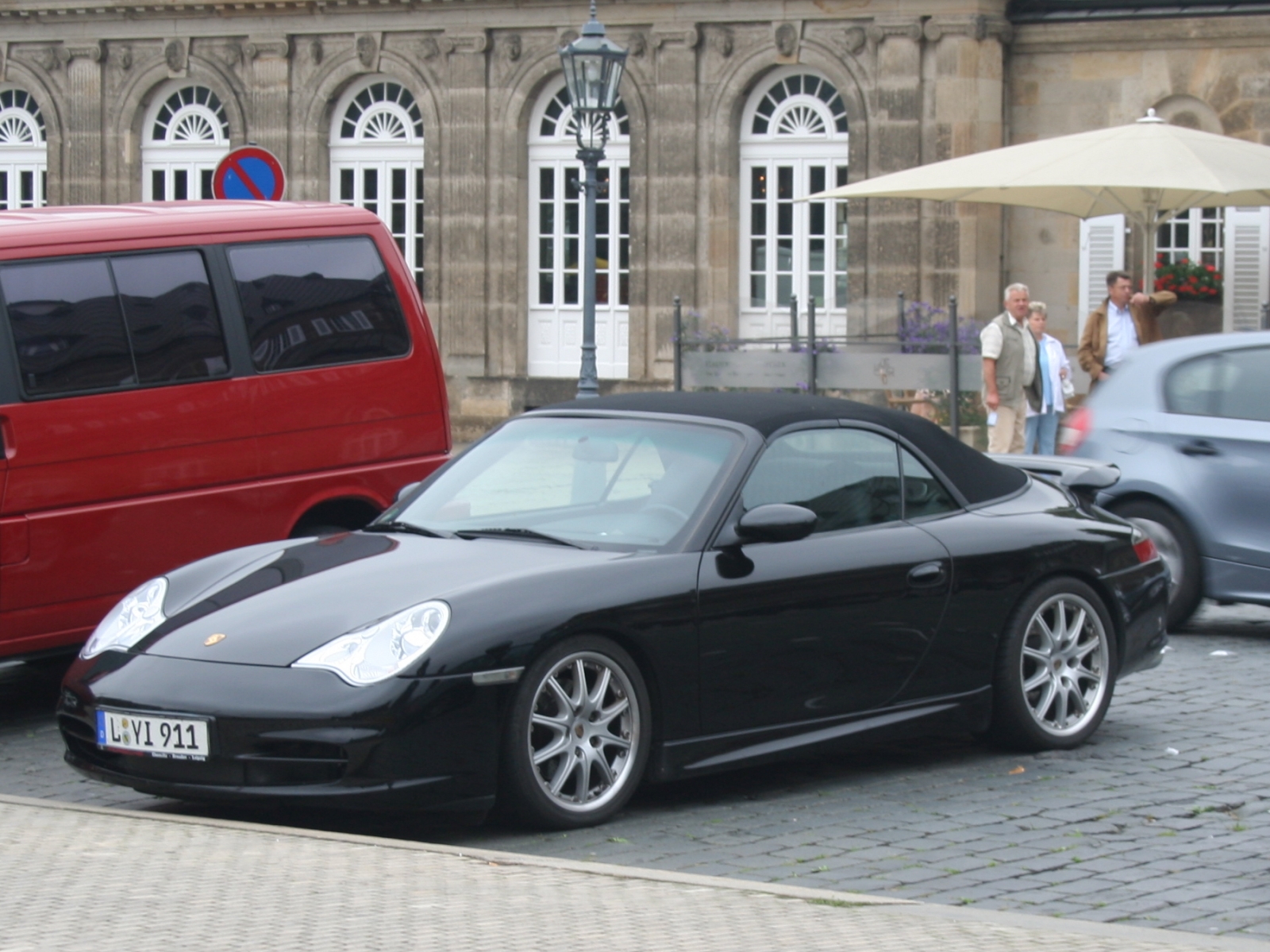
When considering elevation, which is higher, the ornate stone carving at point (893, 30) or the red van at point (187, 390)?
the ornate stone carving at point (893, 30)

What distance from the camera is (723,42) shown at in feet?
87.2

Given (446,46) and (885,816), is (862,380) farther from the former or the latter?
(885,816)

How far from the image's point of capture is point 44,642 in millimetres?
8844

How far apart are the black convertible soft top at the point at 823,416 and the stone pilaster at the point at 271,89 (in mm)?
21427

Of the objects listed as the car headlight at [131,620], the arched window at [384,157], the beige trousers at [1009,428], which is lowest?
the car headlight at [131,620]

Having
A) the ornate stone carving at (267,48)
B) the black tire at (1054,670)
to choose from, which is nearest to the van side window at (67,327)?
the black tire at (1054,670)

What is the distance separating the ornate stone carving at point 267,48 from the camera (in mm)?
28734

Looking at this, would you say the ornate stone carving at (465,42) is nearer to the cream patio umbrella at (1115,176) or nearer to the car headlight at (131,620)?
the cream patio umbrella at (1115,176)

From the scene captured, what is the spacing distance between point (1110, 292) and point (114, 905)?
1424 cm

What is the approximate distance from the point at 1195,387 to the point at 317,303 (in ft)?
15.9

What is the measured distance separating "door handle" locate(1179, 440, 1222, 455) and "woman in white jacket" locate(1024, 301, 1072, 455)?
576 cm

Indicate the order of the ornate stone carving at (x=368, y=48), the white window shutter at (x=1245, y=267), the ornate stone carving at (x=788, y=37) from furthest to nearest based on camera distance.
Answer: the ornate stone carving at (x=368, y=48)
the ornate stone carving at (x=788, y=37)
the white window shutter at (x=1245, y=267)

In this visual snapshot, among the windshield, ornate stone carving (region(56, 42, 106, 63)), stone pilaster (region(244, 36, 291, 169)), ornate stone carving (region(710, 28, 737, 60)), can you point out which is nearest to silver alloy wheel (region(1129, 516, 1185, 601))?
the windshield

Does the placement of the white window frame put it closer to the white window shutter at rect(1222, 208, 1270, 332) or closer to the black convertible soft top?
the white window shutter at rect(1222, 208, 1270, 332)
